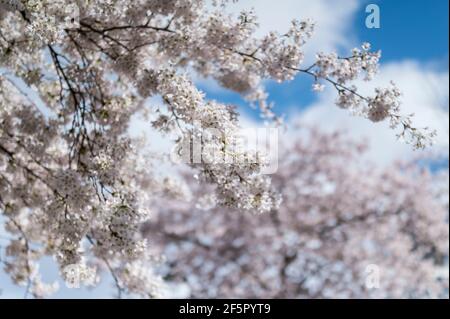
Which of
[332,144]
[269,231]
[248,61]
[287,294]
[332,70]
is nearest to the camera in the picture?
[332,70]

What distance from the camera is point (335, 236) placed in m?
17.6

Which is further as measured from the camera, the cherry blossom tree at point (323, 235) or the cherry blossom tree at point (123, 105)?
the cherry blossom tree at point (323, 235)

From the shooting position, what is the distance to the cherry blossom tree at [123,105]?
4.79 metres

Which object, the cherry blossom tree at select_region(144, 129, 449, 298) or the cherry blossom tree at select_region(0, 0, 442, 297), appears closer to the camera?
the cherry blossom tree at select_region(0, 0, 442, 297)

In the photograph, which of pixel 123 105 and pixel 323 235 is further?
pixel 323 235

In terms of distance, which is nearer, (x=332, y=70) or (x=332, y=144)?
(x=332, y=70)

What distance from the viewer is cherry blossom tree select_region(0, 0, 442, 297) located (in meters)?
4.79

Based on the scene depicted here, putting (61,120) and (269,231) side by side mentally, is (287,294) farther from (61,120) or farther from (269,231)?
(61,120)

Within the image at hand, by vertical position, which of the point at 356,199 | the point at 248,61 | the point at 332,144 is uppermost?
the point at 332,144

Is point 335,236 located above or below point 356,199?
below

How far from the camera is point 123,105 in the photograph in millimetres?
6020

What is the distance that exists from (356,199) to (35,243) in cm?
1226
